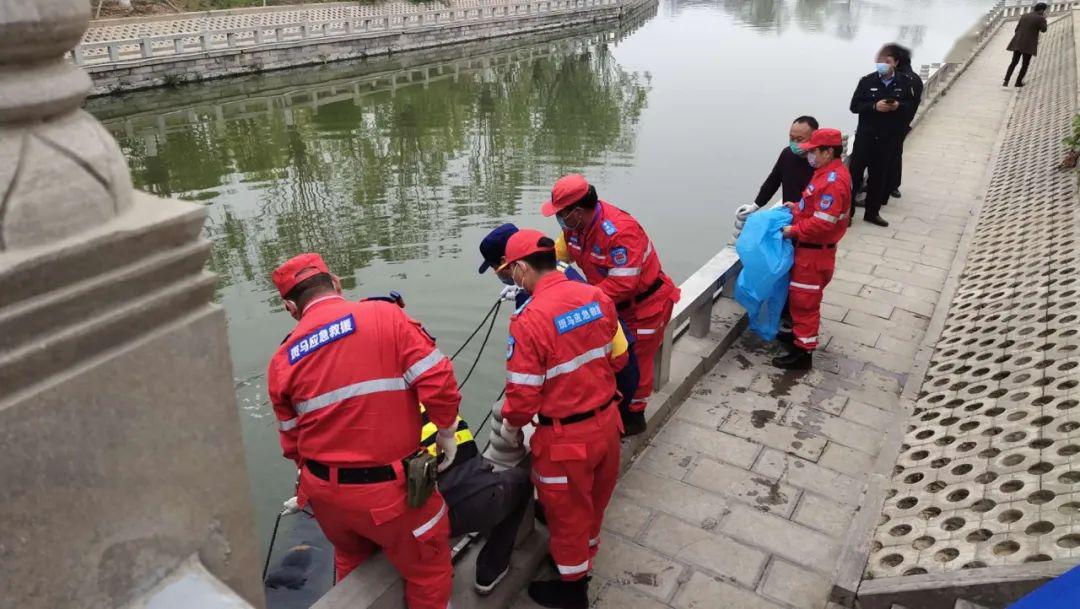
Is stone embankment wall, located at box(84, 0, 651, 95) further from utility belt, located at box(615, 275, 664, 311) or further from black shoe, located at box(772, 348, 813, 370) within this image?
black shoe, located at box(772, 348, 813, 370)

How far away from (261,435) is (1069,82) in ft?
47.0

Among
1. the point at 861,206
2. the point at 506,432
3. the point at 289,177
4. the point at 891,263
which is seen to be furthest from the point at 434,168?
the point at 506,432

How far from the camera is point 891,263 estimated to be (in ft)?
22.3

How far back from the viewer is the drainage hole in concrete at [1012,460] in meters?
3.50

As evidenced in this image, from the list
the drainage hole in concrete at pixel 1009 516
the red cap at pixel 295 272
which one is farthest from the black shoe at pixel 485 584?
the drainage hole in concrete at pixel 1009 516

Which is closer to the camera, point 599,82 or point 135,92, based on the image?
point 135,92

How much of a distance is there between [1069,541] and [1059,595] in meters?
0.95

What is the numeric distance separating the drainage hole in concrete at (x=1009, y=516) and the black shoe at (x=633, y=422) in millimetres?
1671

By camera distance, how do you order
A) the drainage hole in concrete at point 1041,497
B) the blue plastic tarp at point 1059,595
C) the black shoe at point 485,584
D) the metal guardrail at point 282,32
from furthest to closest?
the metal guardrail at point 282,32 < the drainage hole in concrete at point 1041,497 < the black shoe at point 485,584 < the blue plastic tarp at point 1059,595

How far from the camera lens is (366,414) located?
2447 mm

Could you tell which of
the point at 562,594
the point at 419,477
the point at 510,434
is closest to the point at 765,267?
the point at 510,434

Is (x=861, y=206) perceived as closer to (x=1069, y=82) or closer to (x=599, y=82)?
(x=1069, y=82)

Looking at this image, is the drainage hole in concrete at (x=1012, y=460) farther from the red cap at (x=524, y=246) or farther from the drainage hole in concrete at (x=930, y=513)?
the red cap at (x=524, y=246)

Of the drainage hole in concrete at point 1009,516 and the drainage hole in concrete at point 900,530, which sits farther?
the drainage hole in concrete at point 900,530
